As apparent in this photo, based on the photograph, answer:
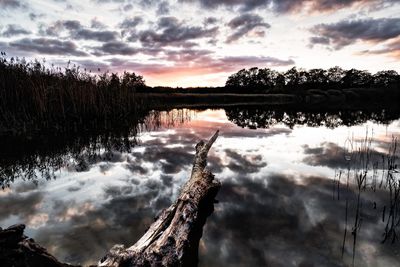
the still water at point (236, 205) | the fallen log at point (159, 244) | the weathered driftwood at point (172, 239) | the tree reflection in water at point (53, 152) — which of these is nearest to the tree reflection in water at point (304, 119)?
the tree reflection in water at point (53, 152)

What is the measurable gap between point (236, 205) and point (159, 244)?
185cm

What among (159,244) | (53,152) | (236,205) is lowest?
(236,205)

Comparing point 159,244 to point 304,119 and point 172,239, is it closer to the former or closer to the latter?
point 172,239

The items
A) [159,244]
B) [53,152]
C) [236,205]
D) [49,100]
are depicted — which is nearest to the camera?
[159,244]

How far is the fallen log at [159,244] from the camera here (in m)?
1.81

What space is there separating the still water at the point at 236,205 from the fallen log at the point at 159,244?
20 cm

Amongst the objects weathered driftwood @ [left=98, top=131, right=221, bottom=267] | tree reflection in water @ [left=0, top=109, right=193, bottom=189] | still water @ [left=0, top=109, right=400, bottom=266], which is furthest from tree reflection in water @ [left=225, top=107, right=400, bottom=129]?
weathered driftwood @ [left=98, top=131, right=221, bottom=267]

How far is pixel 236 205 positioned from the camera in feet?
13.8

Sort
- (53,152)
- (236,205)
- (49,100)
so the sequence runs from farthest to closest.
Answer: (49,100)
(53,152)
(236,205)

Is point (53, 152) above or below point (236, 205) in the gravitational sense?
above

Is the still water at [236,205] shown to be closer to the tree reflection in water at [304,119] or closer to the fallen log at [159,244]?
the fallen log at [159,244]

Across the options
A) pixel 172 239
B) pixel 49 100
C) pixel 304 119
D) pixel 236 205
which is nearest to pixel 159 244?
pixel 172 239

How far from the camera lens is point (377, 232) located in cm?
340

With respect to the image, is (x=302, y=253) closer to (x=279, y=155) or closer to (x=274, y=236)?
(x=274, y=236)
